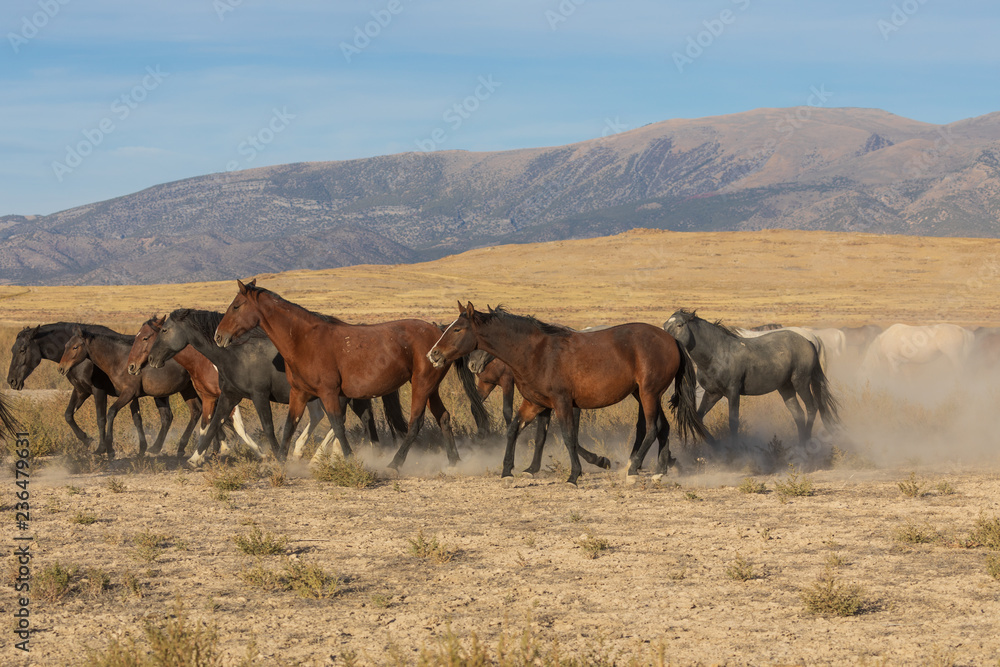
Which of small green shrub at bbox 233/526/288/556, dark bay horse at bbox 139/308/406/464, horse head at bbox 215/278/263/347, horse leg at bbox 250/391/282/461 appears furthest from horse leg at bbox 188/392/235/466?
small green shrub at bbox 233/526/288/556

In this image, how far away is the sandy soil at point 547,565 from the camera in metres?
5.87

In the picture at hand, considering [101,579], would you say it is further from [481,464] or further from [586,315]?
[586,315]

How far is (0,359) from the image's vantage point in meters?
21.7

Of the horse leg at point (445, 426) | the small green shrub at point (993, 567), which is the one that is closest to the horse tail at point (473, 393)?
the horse leg at point (445, 426)

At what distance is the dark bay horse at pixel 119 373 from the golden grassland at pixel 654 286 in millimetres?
22826

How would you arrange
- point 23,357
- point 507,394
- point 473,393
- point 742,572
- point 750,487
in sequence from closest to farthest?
point 742,572, point 750,487, point 473,393, point 23,357, point 507,394

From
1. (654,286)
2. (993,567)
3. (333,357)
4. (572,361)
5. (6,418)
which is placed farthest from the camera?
(654,286)

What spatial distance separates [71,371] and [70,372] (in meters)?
0.02

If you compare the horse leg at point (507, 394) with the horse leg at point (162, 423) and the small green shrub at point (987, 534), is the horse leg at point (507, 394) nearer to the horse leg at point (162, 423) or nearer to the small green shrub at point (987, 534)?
the horse leg at point (162, 423)

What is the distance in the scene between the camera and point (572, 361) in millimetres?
10727

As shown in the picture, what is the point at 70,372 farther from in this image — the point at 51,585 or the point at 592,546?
the point at 592,546

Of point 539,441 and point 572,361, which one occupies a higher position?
point 572,361

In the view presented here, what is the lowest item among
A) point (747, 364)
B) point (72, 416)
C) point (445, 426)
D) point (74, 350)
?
point (445, 426)

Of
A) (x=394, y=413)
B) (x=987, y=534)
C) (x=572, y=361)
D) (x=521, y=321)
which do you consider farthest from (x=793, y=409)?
(x=987, y=534)
